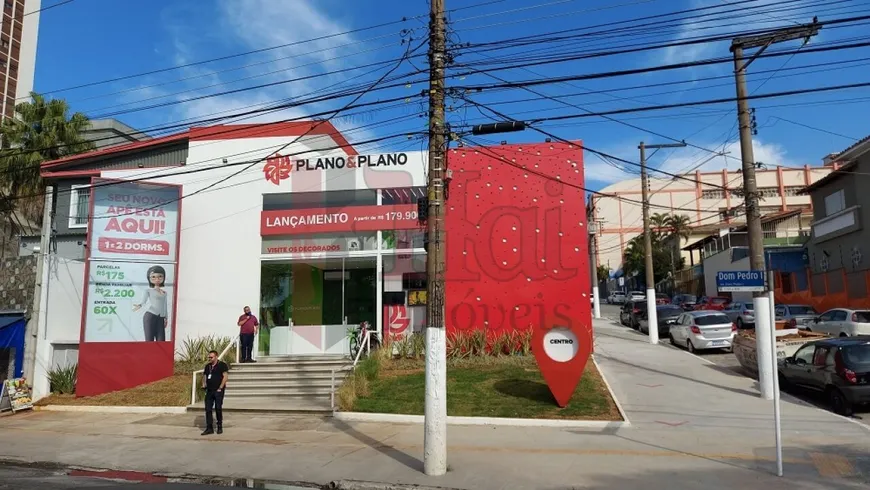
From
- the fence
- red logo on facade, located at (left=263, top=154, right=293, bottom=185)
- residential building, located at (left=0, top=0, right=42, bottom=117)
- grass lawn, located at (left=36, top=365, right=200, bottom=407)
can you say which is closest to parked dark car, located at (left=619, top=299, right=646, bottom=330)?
the fence

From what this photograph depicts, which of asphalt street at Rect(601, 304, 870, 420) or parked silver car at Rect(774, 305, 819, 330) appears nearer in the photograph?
asphalt street at Rect(601, 304, 870, 420)

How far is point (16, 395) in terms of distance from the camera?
15664mm

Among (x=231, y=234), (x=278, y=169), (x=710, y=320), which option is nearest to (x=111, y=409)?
(x=231, y=234)

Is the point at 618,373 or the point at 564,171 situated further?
the point at 564,171

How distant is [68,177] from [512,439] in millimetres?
18028

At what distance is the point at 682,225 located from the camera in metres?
72.9

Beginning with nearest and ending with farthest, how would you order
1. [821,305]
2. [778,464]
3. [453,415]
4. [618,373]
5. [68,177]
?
[778,464], [453,415], [618,373], [68,177], [821,305]

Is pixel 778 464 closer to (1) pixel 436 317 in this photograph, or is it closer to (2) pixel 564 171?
(1) pixel 436 317

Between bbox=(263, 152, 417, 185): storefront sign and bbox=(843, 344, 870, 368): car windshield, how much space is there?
12125mm

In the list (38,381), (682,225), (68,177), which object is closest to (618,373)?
(38,381)

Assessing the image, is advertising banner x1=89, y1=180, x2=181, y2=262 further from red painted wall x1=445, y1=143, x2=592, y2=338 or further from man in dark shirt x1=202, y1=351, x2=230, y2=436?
red painted wall x1=445, y1=143, x2=592, y2=338

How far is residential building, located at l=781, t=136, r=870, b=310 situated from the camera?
2986 centimetres

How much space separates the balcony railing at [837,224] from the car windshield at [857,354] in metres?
24.4

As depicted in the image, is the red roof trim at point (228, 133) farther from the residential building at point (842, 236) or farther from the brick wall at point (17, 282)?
the residential building at point (842, 236)
